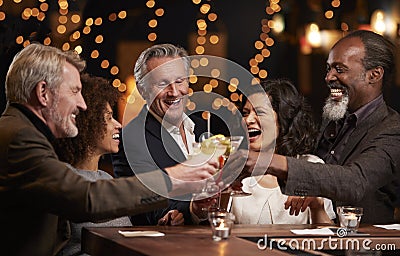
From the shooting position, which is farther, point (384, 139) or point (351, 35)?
point (351, 35)

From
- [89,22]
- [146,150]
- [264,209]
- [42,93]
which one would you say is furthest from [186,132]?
[89,22]

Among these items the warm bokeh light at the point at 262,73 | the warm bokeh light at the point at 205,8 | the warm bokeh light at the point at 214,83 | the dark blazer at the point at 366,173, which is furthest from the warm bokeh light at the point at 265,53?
the dark blazer at the point at 366,173

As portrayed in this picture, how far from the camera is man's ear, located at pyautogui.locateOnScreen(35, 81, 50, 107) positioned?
329 centimetres

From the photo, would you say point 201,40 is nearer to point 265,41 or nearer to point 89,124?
point 265,41

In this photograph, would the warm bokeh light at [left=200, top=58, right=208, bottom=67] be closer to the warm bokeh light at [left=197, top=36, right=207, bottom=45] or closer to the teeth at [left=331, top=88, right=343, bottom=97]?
the warm bokeh light at [left=197, top=36, right=207, bottom=45]

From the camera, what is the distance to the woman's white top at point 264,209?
13.3 feet

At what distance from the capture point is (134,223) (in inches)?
180

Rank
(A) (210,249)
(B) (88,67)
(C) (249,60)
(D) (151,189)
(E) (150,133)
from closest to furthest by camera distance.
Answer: (A) (210,249), (D) (151,189), (E) (150,133), (B) (88,67), (C) (249,60)

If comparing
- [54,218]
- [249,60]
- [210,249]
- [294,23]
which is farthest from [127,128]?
[294,23]

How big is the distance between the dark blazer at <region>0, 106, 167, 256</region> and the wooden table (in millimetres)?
158

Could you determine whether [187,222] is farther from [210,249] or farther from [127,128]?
[210,249]

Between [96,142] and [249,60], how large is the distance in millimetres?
3682

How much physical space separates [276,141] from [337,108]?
1.39 feet

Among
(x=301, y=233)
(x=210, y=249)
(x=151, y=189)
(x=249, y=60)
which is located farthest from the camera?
(x=249, y=60)
